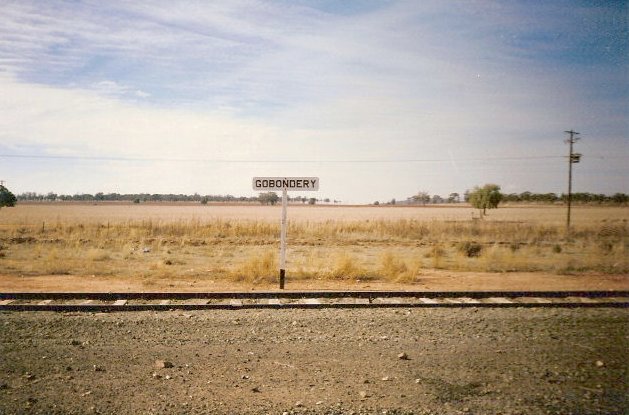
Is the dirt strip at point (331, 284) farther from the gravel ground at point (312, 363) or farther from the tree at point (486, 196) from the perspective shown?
the tree at point (486, 196)

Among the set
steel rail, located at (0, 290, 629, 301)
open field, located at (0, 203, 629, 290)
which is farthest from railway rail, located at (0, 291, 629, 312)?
open field, located at (0, 203, 629, 290)

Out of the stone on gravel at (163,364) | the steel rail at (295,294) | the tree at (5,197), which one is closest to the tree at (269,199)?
the tree at (5,197)

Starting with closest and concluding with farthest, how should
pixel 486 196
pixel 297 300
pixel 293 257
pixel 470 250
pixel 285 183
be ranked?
pixel 297 300
pixel 285 183
pixel 293 257
pixel 470 250
pixel 486 196

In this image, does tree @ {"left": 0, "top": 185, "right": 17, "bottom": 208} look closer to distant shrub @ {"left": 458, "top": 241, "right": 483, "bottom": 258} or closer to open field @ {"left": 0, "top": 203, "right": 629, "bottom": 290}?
open field @ {"left": 0, "top": 203, "right": 629, "bottom": 290}

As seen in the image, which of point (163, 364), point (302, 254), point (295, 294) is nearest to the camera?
point (163, 364)

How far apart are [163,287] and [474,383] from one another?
846cm

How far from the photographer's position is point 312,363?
5.63 m

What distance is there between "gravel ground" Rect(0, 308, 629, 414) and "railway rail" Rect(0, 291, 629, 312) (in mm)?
492

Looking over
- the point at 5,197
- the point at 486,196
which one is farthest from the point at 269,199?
Result: the point at 5,197

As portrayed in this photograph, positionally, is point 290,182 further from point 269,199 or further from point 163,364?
point 269,199

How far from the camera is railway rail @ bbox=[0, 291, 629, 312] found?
27.5ft

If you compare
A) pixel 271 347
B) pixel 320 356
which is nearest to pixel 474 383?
pixel 320 356

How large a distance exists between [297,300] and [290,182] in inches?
118

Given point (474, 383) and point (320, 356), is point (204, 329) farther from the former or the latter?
point (474, 383)
